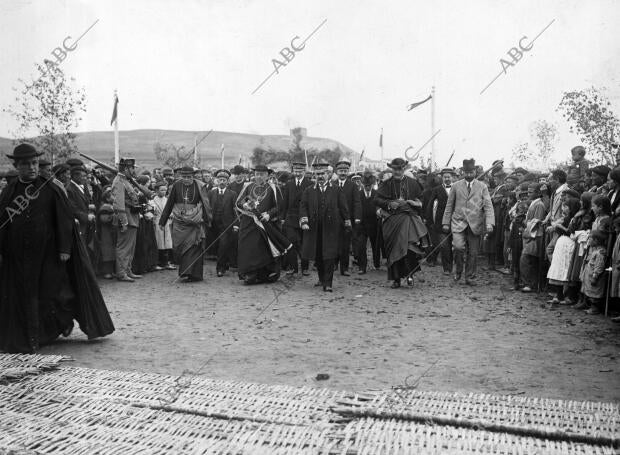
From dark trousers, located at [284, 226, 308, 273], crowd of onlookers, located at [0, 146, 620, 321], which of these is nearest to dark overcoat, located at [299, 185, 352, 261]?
crowd of onlookers, located at [0, 146, 620, 321]

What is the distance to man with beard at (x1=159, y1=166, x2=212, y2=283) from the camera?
35.2ft

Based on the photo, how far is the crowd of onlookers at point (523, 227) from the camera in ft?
24.7

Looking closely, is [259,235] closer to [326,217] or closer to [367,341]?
[326,217]

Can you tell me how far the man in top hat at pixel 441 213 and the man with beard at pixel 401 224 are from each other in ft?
5.32

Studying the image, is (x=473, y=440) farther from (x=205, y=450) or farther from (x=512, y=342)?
(x=512, y=342)

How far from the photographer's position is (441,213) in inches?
494

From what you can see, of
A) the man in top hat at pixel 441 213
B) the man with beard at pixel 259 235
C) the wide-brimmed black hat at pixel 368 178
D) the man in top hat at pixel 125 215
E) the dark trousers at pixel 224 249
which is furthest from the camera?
the wide-brimmed black hat at pixel 368 178

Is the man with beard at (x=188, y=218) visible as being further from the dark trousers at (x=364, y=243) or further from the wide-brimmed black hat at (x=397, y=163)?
the wide-brimmed black hat at (x=397, y=163)

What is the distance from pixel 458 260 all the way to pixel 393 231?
4.39 ft

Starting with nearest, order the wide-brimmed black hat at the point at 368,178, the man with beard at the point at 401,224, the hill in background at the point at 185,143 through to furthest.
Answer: the man with beard at the point at 401,224
the wide-brimmed black hat at the point at 368,178
the hill in background at the point at 185,143

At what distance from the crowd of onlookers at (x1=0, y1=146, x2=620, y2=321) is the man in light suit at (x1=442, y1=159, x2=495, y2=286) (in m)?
0.58

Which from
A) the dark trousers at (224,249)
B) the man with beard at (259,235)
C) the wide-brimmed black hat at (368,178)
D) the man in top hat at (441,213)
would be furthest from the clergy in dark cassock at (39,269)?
the wide-brimmed black hat at (368,178)

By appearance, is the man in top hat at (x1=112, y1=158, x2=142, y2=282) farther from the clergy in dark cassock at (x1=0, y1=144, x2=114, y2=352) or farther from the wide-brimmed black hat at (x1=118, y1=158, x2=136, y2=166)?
the clergy in dark cassock at (x1=0, y1=144, x2=114, y2=352)

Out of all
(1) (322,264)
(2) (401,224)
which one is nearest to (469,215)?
(2) (401,224)
